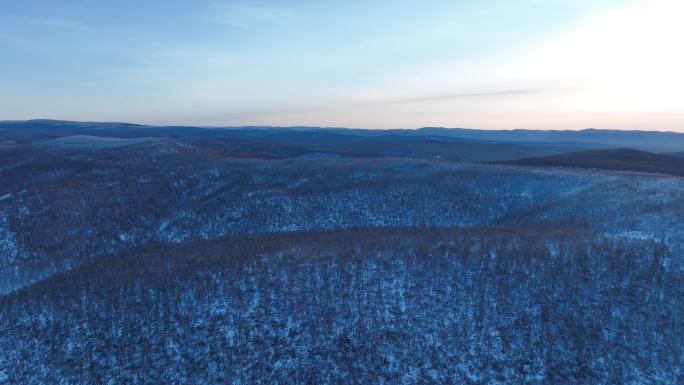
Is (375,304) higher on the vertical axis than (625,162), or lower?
lower

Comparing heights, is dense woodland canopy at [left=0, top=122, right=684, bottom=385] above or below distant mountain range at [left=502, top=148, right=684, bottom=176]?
below

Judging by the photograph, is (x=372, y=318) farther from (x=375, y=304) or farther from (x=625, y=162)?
(x=625, y=162)

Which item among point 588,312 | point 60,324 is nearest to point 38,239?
point 60,324

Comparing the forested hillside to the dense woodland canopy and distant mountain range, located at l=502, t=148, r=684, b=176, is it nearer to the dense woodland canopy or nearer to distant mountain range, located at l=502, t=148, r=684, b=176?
the dense woodland canopy

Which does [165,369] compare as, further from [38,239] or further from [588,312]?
[38,239]

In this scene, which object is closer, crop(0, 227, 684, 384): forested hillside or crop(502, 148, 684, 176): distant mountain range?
crop(0, 227, 684, 384): forested hillside

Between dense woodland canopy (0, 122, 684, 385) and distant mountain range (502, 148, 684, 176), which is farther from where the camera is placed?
distant mountain range (502, 148, 684, 176)

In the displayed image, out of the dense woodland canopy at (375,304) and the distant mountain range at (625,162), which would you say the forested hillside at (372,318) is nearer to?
the dense woodland canopy at (375,304)

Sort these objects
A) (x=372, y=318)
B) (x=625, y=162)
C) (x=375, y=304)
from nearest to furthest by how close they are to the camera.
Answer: (x=372, y=318), (x=375, y=304), (x=625, y=162)

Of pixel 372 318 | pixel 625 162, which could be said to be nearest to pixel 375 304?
pixel 372 318

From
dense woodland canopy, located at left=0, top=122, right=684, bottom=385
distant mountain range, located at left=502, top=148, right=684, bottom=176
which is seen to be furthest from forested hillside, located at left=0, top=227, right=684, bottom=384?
distant mountain range, located at left=502, top=148, right=684, bottom=176

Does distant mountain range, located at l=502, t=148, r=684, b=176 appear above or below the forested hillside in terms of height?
above
